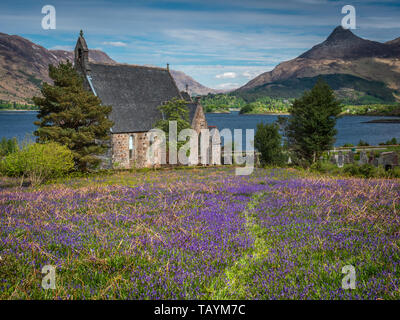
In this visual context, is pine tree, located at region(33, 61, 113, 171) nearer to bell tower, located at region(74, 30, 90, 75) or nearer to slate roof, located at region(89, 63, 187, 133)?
slate roof, located at region(89, 63, 187, 133)

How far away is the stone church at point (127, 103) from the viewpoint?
37.1 meters

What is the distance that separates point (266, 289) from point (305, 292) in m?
0.56

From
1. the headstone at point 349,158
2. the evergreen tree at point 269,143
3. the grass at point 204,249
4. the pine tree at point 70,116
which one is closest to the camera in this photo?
the grass at point 204,249

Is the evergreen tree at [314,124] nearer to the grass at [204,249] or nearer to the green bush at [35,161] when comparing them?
the green bush at [35,161]

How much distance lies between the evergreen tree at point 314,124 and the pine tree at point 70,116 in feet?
92.9

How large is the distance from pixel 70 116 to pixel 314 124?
33.1 metres

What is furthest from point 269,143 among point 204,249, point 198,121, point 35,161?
point 204,249

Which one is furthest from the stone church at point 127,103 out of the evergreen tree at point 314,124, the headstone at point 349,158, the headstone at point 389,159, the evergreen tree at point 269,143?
the headstone at point 389,159

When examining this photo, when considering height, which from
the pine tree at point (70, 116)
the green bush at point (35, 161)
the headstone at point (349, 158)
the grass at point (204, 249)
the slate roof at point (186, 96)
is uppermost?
the slate roof at point (186, 96)

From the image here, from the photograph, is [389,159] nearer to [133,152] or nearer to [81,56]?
[133,152]

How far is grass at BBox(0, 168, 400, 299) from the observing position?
456 cm

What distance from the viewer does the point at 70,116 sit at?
994 inches
